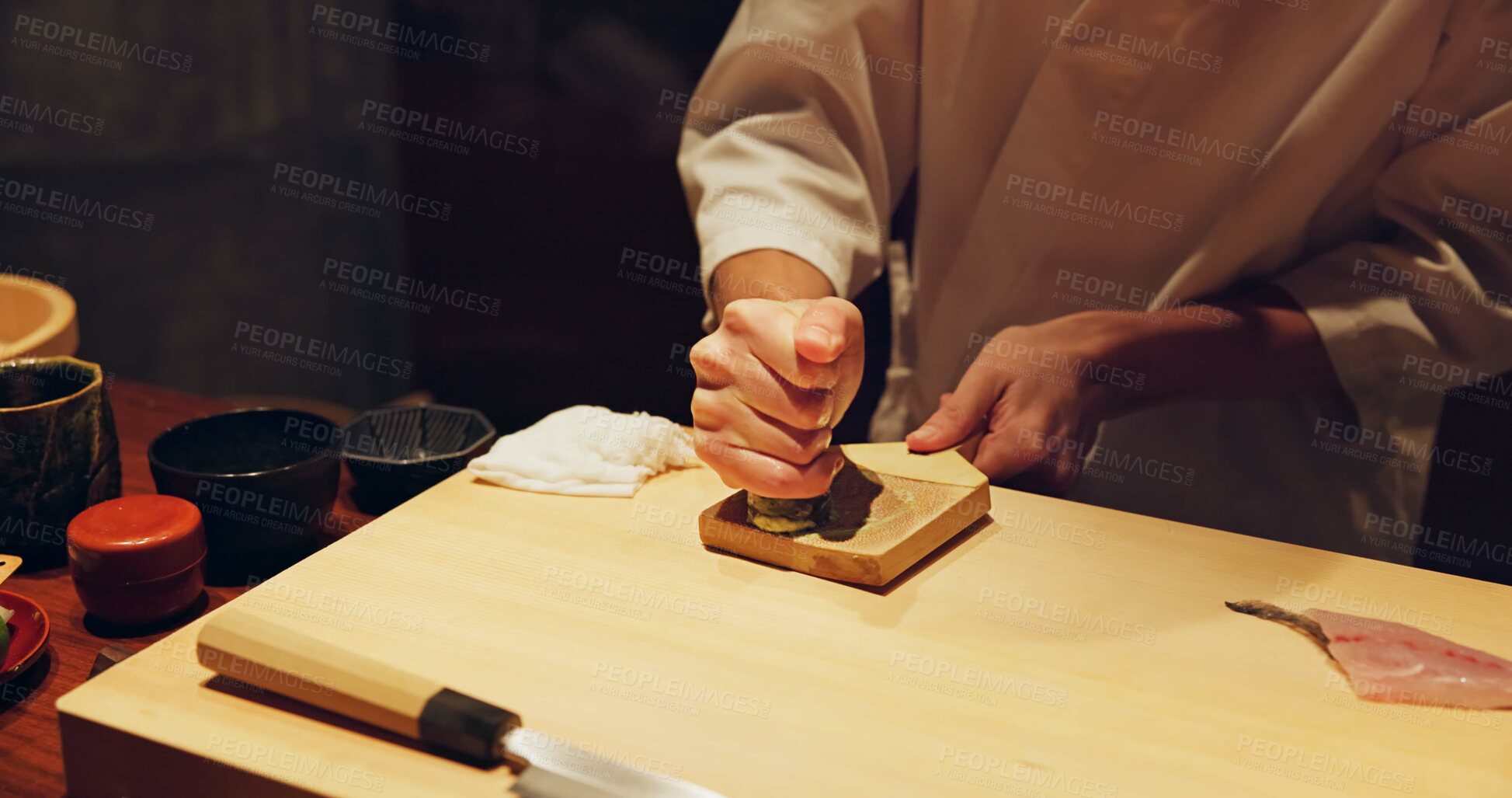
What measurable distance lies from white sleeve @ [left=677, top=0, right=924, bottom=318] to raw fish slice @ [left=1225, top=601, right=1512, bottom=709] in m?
0.78

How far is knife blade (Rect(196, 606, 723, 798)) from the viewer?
2.47ft

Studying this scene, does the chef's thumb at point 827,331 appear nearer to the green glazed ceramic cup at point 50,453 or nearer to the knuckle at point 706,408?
the knuckle at point 706,408

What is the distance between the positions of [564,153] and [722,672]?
184cm

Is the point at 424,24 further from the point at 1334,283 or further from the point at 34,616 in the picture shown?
the point at 1334,283

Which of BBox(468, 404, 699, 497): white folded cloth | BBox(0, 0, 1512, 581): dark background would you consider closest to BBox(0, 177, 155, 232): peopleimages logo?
BBox(0, 0, 1512, 581): dark background

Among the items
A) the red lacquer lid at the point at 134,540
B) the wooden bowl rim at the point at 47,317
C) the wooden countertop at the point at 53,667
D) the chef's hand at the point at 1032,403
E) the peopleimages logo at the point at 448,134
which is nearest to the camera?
the wooden countertop at the point at 53,667

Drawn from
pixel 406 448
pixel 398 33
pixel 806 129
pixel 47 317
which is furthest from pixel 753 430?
pixel 398 33

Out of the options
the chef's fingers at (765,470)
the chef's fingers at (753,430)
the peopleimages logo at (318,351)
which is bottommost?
the peopleimages logo at (318,351)

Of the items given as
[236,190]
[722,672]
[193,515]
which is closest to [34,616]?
[193,515]

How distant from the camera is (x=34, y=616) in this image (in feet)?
3.28

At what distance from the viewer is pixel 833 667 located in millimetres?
918

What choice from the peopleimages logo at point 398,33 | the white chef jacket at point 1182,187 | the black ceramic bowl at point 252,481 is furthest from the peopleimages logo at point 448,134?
the black ceramic bowl at point 252,481

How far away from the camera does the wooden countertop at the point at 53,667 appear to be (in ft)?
2.82

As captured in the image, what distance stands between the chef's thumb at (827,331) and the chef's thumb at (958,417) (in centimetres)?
26
